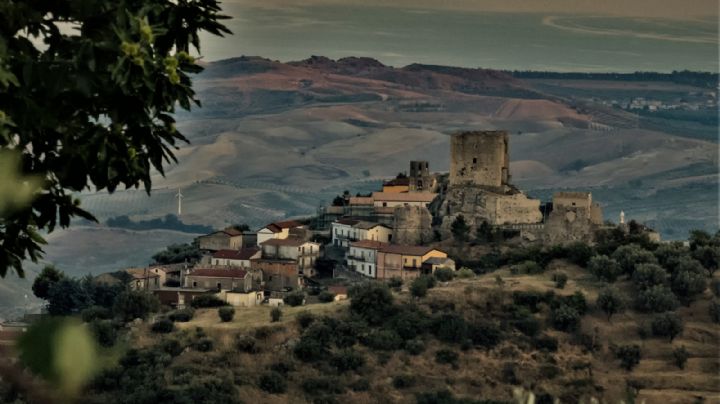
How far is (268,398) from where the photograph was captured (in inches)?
1612

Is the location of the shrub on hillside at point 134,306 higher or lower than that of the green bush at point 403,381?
higher

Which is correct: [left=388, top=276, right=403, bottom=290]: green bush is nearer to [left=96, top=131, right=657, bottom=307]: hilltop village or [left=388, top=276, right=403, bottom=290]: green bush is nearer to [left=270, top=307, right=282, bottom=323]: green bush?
[left=96, top=131, right=657, bottom=307]: hilltop village

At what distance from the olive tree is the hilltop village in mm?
41572

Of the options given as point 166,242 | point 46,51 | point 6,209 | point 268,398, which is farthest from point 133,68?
point 166,242

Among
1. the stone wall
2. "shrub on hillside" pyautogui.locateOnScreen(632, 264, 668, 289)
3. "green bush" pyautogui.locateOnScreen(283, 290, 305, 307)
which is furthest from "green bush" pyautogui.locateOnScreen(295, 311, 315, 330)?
"shrub on hillside" pyautogui.locateOnScreen(632, 264, 668, 289)

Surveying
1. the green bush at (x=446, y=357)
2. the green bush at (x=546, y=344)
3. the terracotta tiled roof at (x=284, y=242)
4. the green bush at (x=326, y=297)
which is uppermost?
the terracotta tiled roof at (x=284, y=242)

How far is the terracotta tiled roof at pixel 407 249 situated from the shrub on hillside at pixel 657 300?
6812 mm

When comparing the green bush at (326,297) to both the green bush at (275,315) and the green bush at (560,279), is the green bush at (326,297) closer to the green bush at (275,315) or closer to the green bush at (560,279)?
the green bush at (275,315)

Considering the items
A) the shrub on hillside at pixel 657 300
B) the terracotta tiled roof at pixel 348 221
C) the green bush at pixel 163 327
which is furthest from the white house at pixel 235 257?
the shrub on hillside at pixel 657 300

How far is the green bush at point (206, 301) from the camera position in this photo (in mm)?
46719

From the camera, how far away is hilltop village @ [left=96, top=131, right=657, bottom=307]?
1905 inches

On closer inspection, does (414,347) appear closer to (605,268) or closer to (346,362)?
(346,362)

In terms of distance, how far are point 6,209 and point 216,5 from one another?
2.35m

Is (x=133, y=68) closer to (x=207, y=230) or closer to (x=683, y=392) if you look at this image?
(x=683, y=392)
